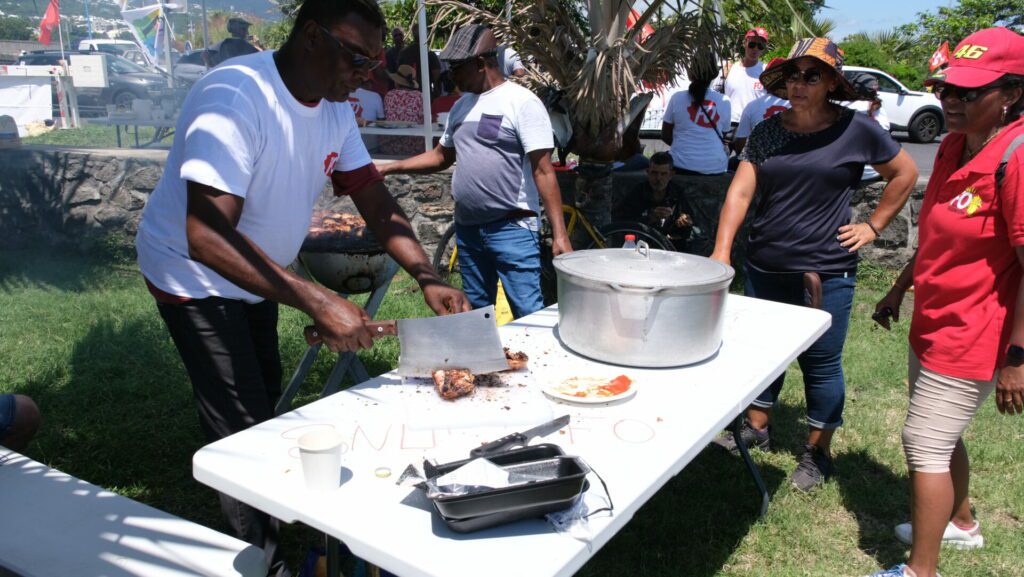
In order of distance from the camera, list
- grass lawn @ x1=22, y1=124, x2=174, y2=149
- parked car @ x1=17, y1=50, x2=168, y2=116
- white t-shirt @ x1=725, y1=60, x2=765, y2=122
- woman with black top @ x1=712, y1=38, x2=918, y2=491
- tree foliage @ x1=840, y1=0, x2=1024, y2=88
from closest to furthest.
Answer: woman with black top @ x1=712, y1=38, x2=918, y2=491, white t-shirt @ x1=725, y1=60, x2=765, y2=122, grass lawn @ x1=22, y1=124, x2=174, y2=149, parked car @ x1=17, y1=50, x2=168, y2=116, tree foliage @ x1=840, y1=0, x2=1024, y2=88

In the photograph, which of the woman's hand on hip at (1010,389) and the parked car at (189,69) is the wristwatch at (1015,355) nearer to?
the woman's hand on hip at (1010,389)

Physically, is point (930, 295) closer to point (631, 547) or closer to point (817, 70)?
point (817, 70)

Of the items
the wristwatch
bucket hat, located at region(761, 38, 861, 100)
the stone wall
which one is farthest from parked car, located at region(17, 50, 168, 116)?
the wristwatch

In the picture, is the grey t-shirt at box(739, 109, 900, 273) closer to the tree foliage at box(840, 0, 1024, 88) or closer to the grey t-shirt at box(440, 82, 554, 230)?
the grey t-shirt at box(440, 82, 554, 230)

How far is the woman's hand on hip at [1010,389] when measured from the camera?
2227mm

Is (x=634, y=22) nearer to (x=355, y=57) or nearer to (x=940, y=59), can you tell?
(x=940, y=59)

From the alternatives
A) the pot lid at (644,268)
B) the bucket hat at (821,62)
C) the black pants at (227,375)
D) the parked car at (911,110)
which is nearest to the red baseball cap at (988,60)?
the bucket hat at (821,62)

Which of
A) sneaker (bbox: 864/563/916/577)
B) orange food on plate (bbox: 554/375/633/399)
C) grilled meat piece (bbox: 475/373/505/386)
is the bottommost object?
sneaker (bbox: 864/563/916/577)

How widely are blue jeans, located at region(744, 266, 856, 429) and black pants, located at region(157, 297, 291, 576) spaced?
227cm

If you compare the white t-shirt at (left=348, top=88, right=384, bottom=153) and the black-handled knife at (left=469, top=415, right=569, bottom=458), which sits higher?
the white t-shirt at (left=348, top=88, right=384, bottom=153)

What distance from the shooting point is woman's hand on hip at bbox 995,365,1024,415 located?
2.23 metres

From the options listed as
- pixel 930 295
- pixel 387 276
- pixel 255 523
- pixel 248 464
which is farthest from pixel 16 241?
pixel 930 295

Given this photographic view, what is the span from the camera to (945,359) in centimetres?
240

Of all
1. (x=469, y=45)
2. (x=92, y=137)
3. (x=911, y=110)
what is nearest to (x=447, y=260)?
(x=469, y=45)
